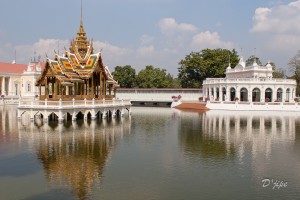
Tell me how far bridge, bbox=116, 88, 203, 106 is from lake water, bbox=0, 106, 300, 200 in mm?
40081

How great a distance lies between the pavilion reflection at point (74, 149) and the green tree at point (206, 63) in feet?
145

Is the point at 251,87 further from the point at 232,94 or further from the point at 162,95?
the point at 162,95

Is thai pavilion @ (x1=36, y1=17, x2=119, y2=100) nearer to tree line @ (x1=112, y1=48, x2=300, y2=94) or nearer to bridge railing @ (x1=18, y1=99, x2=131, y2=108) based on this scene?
bridge railing @ (x1=18, y1=99, x2=131, y2=108)

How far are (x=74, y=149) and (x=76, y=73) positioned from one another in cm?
1677

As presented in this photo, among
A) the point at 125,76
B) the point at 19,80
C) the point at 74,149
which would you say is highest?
the point at 125,76

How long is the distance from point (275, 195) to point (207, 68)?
59570 mm

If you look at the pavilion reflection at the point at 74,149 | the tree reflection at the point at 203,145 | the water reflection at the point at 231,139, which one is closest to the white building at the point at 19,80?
the pavilion reflection at the point at 74,149

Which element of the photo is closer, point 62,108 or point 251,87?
point 62,108

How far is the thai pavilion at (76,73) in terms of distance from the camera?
32.7m

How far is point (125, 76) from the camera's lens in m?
77.1

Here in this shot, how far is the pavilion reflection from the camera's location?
43.8ft

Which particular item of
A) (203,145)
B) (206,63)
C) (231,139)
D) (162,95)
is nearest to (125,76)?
(162,95)

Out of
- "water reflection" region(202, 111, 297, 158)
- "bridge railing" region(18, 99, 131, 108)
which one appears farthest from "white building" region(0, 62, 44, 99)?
"water reflection" region(202, 111, 297, 158)

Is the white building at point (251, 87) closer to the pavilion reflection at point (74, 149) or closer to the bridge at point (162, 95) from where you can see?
the bridge at point (162, 95)
